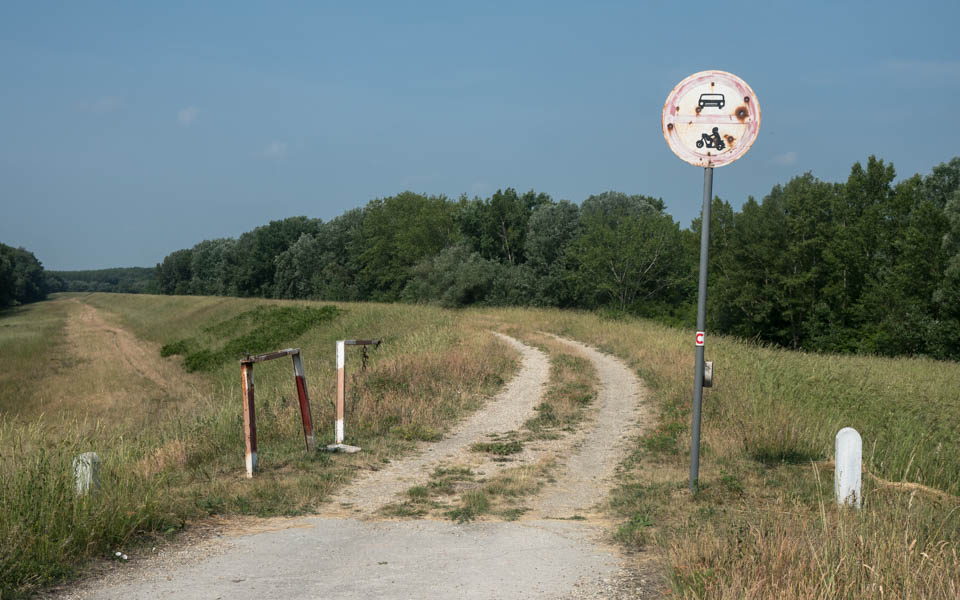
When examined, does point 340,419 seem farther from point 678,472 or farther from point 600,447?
point 678,472

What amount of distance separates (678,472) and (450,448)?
3.11m

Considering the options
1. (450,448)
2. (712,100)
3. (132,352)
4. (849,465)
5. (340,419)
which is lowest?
(132,352)

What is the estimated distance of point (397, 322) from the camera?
1305 inches

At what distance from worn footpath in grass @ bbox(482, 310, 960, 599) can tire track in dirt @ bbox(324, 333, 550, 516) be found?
7.49 ft

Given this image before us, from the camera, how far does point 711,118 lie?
248 inches

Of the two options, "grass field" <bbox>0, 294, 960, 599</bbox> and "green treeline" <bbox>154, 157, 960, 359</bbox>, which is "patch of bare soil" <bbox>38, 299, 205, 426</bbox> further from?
"green treeline" <bbox>154, 157, 960, 359</bbox>

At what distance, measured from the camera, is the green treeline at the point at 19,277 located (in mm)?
85887

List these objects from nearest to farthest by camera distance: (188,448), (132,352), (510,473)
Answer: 1. (510,473)
2. (188,448)
3. (132,352)

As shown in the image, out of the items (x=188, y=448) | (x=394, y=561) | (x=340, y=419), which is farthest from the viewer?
(x=340, y=419)

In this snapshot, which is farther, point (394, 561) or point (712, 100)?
point (712, 100)

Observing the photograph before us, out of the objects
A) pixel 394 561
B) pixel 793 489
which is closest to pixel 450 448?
pixel 793 489

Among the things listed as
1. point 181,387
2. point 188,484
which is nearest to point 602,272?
point 181,387

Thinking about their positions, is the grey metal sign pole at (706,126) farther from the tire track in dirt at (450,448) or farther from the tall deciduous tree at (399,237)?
the tall deciduous tree at (399,237)

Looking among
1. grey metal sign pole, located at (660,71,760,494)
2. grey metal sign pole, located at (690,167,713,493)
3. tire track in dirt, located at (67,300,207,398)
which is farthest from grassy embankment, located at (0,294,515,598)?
grey metal sign pole, located at (660,71,760,494)
